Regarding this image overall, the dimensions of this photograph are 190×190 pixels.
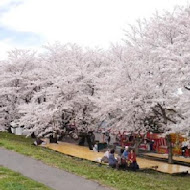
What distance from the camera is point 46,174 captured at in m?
10.2

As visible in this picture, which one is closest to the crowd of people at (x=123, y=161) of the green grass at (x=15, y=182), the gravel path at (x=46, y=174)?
the gravel path at (x=46, y=174)

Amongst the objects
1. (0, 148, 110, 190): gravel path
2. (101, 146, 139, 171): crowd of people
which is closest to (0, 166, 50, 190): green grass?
(0, 148, 110, 190): gravel path

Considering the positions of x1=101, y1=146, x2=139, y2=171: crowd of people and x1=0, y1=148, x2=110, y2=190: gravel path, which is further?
x1=101, y1=146, x2=139, y2=171: crowd of people

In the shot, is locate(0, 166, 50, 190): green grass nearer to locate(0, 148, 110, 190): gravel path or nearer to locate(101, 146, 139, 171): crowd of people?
locate(0, 148, 110, 190): gravel path

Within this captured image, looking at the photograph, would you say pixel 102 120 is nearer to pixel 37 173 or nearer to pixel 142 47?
pixel 142 47

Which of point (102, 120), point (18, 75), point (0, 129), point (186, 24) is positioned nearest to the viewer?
point (186, 24)

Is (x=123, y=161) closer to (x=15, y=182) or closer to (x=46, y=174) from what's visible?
(x=46, y=174)

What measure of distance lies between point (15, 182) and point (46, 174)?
5.95ft

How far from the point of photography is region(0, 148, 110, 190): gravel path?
29.4ft

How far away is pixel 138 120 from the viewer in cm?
1906

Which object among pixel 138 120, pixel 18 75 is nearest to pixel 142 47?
pixel 138 120

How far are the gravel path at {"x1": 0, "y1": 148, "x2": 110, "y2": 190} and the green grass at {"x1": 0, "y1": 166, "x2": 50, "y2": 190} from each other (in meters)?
0.40

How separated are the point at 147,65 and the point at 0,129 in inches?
736


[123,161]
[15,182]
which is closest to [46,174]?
[15,182]
